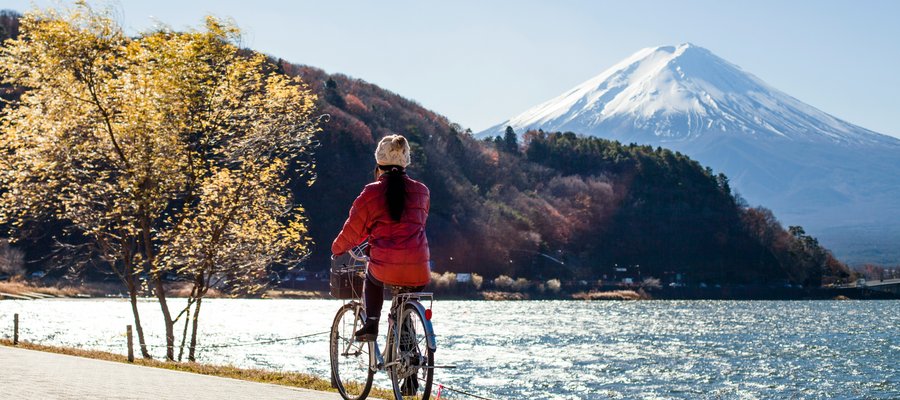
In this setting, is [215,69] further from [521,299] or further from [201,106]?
[521,299]

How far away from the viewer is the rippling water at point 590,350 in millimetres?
39875

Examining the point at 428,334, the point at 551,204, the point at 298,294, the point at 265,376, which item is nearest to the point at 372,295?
the point at 428,334

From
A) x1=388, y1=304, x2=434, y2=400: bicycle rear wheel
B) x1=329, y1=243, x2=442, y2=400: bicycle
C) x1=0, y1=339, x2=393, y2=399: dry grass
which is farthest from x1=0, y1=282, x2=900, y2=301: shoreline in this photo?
x1=388, y1=304, x2=434, y2=400: bicycle rear wheel

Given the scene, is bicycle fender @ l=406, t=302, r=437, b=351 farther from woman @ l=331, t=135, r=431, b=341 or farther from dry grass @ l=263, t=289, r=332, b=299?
dry grass @ l=263, t=289, r=332, b=299

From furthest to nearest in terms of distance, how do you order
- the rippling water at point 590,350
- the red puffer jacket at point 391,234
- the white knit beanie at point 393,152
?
the rippling water at point 590,350, the white knit beanie at point 393,152, the red puffer jacket at point 391,234

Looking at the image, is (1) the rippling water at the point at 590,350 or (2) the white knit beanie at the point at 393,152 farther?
(1) the rippling water at the point at 590,350

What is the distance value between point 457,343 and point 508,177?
11583cm

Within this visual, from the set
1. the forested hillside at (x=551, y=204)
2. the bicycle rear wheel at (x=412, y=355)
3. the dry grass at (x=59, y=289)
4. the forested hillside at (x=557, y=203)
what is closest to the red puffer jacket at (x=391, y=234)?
the bicycle rear wheel at (x=412, y=355)

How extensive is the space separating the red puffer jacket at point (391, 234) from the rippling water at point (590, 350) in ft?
48.3

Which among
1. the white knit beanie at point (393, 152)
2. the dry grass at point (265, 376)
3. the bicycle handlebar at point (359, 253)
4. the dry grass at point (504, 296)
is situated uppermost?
the white knit beanie at point (393, 152)

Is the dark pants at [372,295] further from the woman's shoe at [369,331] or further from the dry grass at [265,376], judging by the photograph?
the dry grass at [265,376]

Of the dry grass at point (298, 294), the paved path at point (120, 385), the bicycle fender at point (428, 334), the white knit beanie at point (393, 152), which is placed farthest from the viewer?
the dry grass at point (298, 294)

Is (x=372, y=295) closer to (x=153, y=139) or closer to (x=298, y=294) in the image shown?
(x=153, y=139)

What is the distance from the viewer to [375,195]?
28.8ft
